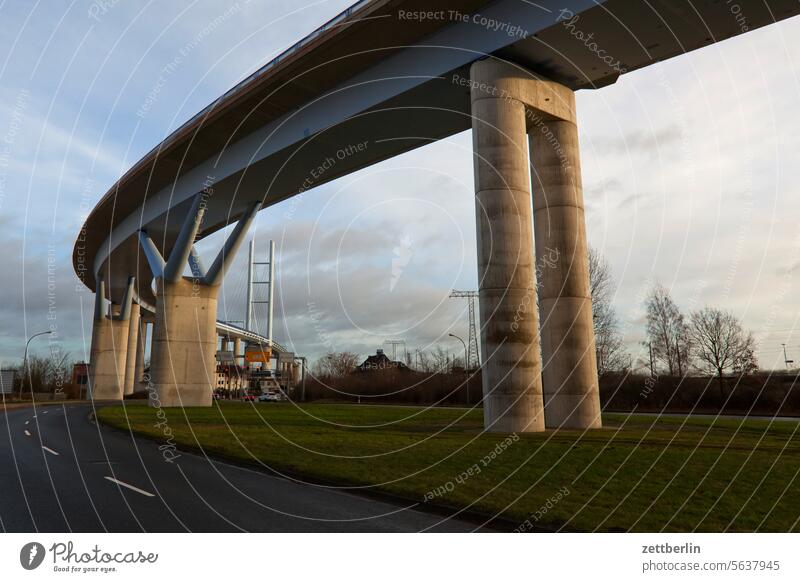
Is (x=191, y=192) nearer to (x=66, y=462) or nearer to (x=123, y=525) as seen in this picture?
(x=66, y=462)

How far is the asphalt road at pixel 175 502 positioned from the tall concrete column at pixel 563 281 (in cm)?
1302

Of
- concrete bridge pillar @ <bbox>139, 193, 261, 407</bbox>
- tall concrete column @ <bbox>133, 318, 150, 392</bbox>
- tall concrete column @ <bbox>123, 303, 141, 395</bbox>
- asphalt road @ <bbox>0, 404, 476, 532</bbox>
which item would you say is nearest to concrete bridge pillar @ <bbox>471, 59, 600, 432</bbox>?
asphalt road @ <bbox>0, 404, 476, 532</bbox>

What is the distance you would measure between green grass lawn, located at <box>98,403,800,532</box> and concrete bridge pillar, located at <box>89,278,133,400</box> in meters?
53.6

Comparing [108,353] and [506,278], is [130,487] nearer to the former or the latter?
[506,278]

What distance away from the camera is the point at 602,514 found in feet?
26.5

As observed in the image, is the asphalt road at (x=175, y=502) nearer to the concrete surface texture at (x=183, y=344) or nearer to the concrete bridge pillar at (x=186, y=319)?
the concrete bridge pillar at (x=186, y=319)

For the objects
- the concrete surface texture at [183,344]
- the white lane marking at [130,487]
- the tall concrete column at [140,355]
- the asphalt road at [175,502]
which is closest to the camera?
the asphalt road at [175,502]

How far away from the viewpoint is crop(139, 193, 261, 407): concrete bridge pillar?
37.8 metres

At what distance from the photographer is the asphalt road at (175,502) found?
7.55m

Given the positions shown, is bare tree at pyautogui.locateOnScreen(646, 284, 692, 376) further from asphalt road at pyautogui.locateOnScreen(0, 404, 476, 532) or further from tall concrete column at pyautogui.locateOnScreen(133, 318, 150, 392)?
tall concrete column at pyautogui.locateOnScreen(133, 318, 150, 392)

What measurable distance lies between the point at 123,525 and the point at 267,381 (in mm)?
97815

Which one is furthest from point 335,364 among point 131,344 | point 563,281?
point 563,281

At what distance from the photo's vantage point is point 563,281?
71.7 ft

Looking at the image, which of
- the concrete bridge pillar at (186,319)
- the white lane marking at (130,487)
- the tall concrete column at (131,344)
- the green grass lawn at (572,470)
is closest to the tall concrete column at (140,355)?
the tall concrete column at (131,344)
